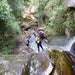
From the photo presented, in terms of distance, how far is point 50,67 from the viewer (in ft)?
10.8

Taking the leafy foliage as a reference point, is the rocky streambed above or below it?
below

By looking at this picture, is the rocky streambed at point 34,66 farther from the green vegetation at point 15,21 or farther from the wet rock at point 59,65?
the green vegetation at point 15,21

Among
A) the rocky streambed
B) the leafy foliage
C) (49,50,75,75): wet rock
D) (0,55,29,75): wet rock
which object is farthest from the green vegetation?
(49,50,75,75): wet rock

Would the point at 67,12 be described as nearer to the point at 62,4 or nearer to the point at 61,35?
the point at 62,4

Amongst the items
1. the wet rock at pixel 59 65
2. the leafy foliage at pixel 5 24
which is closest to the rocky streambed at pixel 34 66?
the wet rock at pixel 59 65

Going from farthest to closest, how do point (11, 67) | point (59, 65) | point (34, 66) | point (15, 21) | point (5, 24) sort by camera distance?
point (15, 21) < point (5, 24) < point (59, 65) < point (34, 66) < point (11, 67)

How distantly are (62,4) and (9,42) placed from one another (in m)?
7.77

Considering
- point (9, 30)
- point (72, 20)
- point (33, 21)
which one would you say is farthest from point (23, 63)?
point (33, 21)

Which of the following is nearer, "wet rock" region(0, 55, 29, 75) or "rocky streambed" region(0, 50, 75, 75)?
"wet rock" region(0, 55, 29, 75)

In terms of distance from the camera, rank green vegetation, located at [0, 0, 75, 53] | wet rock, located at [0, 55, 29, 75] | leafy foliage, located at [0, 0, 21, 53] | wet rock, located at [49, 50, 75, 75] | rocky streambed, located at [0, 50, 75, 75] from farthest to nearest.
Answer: green vegetation, located at [0, 0, 75, 53], leafy foliage, located at [0, 0, 21, 53], wet rock, located at [49, 50, 75, 75], rocky streambed, located at [0, 50, 75, 75], wet rock, located at [0, 55, 29, 75]

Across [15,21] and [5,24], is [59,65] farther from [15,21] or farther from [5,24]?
[15,21]

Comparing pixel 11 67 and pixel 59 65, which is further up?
pixel 11 67

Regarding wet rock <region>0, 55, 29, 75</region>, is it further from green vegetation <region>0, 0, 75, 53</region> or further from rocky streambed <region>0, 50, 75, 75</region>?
green vegetation <region>0, 0, 75, 53</region>

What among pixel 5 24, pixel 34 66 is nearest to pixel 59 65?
pixel 34 66
